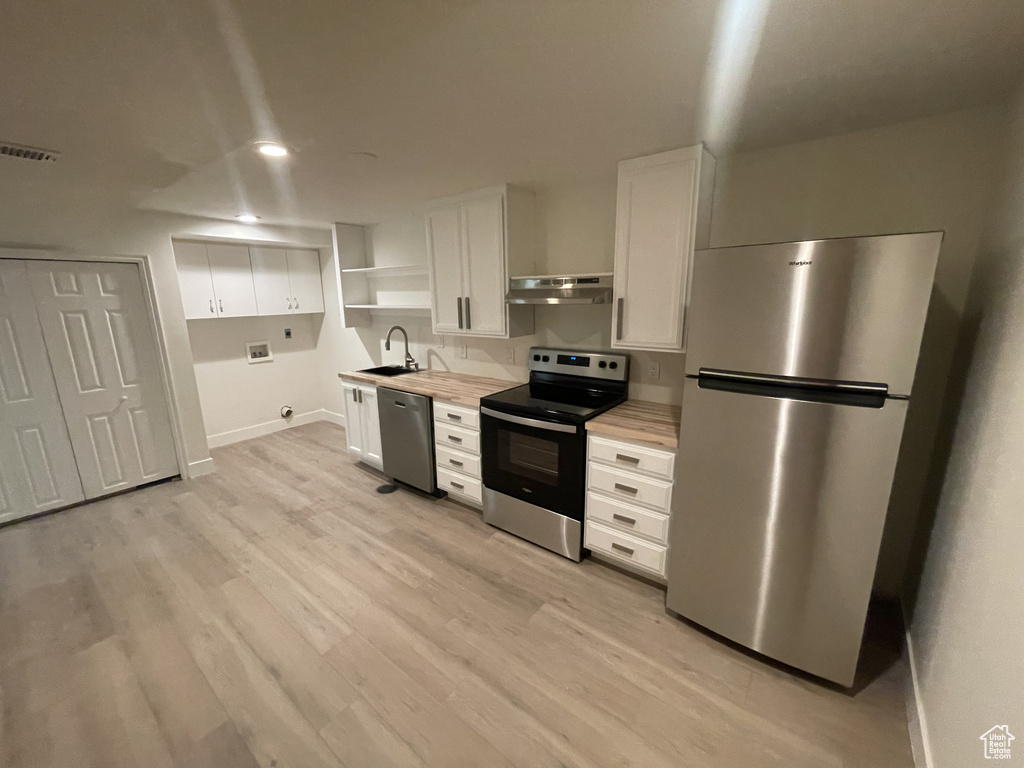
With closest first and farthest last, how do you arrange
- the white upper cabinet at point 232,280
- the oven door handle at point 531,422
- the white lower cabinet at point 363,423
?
1. the oven door handle at point 531,422
2. the white lower cabinet at point 363,423
3. the white upper cabinet at point 232,280

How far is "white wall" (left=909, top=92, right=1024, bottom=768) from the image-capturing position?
103 cm

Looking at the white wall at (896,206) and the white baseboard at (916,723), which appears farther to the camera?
the white wall at (896,206)

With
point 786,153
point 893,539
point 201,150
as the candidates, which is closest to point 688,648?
point 893,539

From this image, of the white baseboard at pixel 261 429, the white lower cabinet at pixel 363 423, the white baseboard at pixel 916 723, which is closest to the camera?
the white baseboard at pixel 916 723

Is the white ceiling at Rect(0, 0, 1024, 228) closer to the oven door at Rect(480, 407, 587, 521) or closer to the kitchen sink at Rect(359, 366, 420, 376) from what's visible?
the oven door at Rect(480, 407, 587, 521)

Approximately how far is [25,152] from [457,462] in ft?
9.31

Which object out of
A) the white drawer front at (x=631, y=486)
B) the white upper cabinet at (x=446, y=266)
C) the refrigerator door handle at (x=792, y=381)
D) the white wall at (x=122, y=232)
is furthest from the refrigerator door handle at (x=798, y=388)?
the white wall at (x=122, y=232)

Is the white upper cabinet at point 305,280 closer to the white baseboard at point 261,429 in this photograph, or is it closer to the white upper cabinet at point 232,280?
the white upper cabinet at point 232,280

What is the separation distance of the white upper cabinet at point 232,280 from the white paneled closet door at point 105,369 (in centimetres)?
73

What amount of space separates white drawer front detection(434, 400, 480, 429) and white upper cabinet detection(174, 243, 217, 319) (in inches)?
108

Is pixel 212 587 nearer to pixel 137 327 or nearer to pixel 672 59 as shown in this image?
pixel 137 327

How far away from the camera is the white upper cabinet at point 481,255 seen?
9.00 feet

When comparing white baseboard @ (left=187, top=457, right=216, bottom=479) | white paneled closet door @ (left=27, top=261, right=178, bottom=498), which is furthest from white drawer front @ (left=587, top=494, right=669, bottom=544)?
white paneled closet door @ (left=27, top=261, right=178, bottom=498)

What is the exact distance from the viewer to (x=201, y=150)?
198 centimetres
